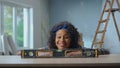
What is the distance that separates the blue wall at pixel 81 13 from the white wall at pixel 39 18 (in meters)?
0.29

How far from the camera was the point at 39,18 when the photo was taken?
780cm

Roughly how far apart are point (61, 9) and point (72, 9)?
1.14 feet

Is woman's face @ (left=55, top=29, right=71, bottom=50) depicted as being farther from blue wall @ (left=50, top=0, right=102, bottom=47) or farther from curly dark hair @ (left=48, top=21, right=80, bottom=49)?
blue wall @ (left=50, top=0, right=102, bottom=47)

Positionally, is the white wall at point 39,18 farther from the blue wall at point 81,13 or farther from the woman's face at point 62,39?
the woman's face at point 62,39

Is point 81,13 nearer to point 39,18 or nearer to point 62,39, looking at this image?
point 39,18

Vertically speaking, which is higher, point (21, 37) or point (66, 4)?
point (66, 4)

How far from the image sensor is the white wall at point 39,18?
7.51m

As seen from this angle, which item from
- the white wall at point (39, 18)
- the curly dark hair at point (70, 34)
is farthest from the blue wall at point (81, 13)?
the curly dark hair at point (70, 34)

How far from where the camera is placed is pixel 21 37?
23.2 ft

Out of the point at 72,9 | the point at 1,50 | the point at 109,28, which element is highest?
the point at 72,9

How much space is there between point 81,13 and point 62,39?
6.19 meters

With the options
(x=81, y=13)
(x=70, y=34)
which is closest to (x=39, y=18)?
(x=81, y=13)

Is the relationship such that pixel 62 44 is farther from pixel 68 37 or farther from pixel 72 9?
pixel 72 9

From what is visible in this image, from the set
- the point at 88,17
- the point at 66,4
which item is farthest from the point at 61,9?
the point at 88,17
